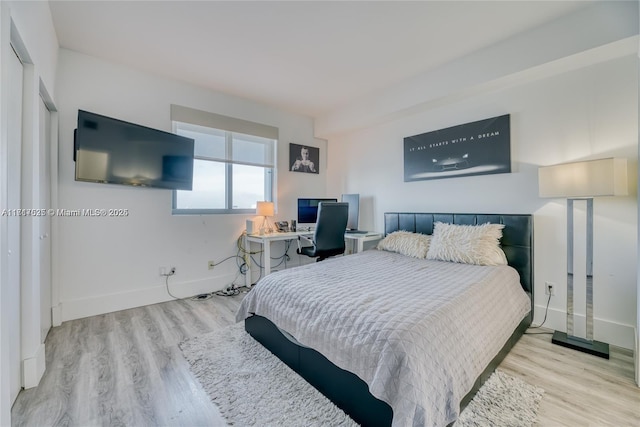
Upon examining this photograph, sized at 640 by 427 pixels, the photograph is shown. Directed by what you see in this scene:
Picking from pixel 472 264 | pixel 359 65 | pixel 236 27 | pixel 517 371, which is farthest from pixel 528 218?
pixel 236 27

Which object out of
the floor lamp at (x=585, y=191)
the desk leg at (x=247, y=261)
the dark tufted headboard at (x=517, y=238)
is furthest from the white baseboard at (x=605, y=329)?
the desk leg at (x=247, y=261)

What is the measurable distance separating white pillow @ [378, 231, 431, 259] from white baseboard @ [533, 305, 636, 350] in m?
1.21

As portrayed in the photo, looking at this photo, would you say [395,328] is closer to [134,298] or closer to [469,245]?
[469,245]

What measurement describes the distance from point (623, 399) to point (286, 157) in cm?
403

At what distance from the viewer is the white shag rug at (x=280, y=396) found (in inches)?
53.2

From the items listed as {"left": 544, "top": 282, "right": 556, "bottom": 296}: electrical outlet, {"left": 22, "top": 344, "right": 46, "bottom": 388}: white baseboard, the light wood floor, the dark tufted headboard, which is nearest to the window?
the light wood floor

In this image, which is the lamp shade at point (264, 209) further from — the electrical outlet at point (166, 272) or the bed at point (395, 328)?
the bed at point (395, 328)

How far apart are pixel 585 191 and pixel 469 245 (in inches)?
36.2

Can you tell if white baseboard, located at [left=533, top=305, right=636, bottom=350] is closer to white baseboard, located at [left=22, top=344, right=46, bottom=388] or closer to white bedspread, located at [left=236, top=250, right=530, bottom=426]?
white bedspread, located at [left=236, top=250, right=530, bottom=426]

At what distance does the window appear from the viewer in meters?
3.32

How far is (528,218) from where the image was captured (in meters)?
2.48

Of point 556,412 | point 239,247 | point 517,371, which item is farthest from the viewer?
point 239,247

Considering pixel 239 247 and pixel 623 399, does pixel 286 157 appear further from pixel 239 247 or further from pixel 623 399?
pixel 623 399

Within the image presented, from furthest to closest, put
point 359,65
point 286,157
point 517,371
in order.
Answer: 1. point 286,157
2. point 359,65
3. point 517,371
